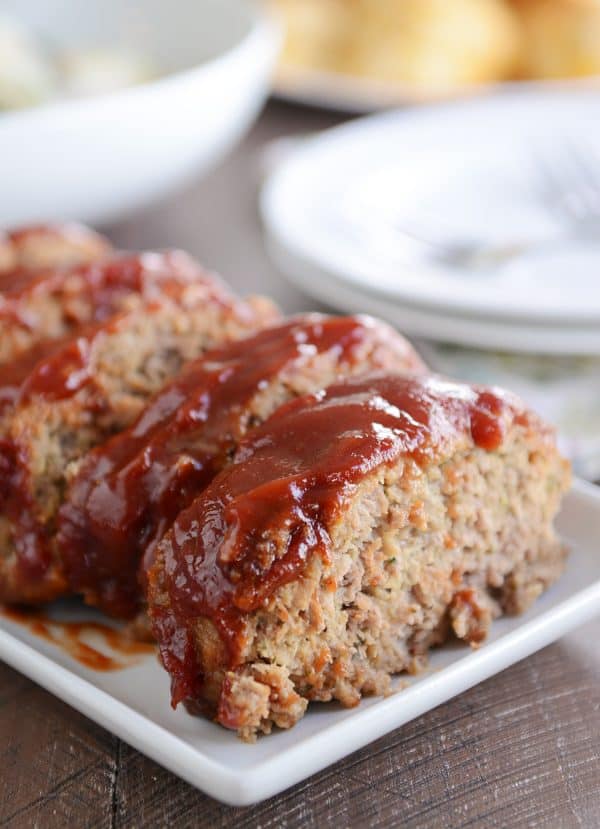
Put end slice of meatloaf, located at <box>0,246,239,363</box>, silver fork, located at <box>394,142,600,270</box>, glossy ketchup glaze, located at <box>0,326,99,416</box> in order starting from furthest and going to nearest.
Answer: silver fork, located at <box>394,142,600,270</box>, end slice of meatloaf, located at <box>0,246,239,363</box>, glossy ketchup glaze, located at <box>0,326,99,416</box>

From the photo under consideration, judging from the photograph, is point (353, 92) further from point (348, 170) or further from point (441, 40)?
point (348, 170)

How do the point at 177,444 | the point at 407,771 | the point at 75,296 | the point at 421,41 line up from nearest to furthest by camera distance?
the point at 407,771
the point at 177,444
the point at 75,296
the point at 421,41

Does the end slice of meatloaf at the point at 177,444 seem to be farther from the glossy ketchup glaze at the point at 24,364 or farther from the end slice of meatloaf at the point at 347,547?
the glossy ketchup glaze at the point at 24,364

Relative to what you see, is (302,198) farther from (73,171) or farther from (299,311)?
(73,171)

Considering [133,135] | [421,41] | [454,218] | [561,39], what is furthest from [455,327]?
[561,39]

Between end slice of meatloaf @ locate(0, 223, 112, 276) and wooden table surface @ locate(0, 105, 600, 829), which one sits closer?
wooden table surface @ locate(0, 105, 600, 829)

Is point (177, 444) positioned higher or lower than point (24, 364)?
higher

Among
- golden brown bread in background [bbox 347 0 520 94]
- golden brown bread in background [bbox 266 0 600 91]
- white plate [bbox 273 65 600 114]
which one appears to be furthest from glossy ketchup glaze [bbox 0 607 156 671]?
golden brown bread in background [bbox 347 0 520 94]

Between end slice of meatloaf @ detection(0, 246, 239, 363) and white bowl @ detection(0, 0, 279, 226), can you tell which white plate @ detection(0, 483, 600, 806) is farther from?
white bowl @ detection(0, 0, 279, 226)
